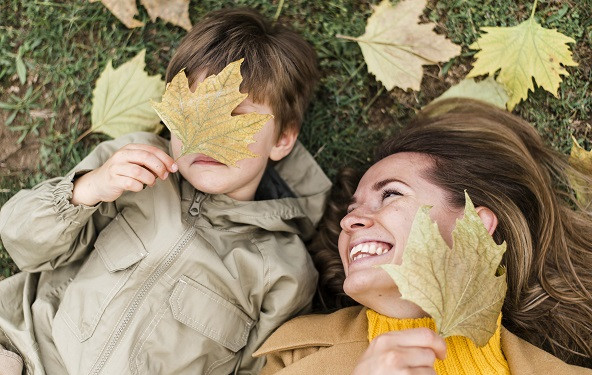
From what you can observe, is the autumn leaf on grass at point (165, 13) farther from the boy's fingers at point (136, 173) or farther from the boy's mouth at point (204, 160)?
the boy's fingers at point (136, 173)

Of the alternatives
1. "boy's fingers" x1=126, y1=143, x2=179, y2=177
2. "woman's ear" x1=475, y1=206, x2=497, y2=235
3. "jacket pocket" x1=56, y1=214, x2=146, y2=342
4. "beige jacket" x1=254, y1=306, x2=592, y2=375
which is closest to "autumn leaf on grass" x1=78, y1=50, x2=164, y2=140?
"jacket pocket" x1=56, y1=214, x2=146, y2=342

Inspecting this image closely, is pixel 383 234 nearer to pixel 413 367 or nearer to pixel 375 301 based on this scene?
pixel 375 301

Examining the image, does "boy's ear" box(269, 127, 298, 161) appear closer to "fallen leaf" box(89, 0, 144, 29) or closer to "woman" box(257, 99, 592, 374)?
"woman" box(257, 99, 592, 374)

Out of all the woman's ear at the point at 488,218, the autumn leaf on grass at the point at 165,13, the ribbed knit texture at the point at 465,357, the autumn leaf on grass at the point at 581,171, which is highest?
the autumn leaf on grass at the point at 165,13

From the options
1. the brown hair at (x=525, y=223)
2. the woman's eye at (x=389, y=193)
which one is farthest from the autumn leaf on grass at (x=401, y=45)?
the woman's eye at (x=389, y=193)

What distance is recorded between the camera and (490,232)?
7.14 ft

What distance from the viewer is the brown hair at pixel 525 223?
2.32 m

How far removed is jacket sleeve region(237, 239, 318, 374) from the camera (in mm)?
2387

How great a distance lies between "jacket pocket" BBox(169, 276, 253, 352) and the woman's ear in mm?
908

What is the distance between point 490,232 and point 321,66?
1052 millimetres

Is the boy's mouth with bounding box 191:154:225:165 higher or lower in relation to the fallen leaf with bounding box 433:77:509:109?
higher

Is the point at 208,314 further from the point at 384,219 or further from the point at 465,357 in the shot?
the point at 465,357

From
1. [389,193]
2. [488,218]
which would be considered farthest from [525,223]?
[389,193]

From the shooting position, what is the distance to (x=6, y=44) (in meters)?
2.71
